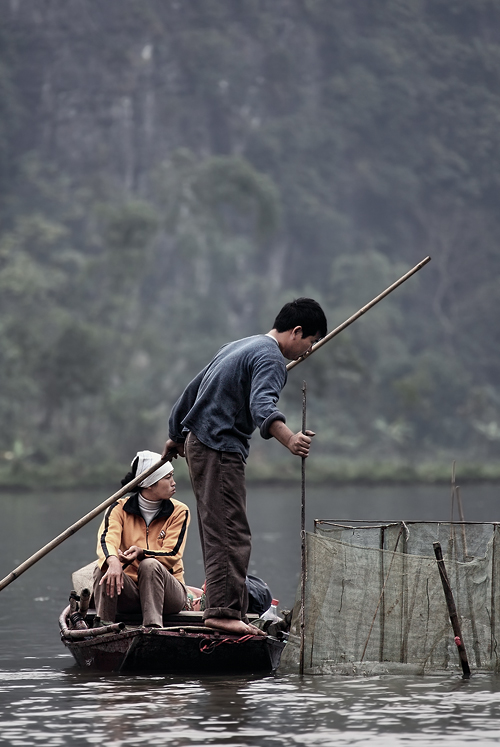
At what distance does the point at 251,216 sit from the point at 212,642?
4649cm

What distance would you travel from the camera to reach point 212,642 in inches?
235

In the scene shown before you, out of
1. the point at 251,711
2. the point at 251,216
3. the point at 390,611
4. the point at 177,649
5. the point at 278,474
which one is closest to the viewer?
the point at 251,711

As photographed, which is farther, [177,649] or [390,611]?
[177,649]

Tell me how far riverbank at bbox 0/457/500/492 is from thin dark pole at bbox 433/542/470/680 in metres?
27.5

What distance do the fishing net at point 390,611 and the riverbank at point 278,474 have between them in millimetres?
27287

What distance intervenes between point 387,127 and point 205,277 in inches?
703

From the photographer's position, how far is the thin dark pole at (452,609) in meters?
5.61

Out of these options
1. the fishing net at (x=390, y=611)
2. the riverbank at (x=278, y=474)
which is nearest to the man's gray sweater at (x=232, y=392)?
the fishing net at (x=390, y=611)

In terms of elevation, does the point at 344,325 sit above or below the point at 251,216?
below

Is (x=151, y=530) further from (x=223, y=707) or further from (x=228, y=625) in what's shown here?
(x=223, y=707)

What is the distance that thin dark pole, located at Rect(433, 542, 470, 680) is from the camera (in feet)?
18.4

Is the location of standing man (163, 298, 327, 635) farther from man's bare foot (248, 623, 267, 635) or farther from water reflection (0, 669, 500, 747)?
water reflection (0, 669, 500, 747)

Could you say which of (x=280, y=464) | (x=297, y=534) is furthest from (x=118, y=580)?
(x=280, y=464)

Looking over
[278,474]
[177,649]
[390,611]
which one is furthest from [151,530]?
[278,474]
